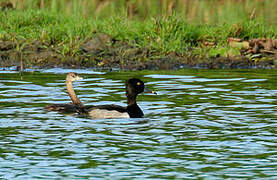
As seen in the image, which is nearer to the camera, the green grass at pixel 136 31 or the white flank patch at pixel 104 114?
the white flank patch at pixel 104 114

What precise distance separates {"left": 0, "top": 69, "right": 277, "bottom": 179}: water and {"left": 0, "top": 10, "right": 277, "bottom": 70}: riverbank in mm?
1778

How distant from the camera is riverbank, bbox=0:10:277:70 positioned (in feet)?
57.9

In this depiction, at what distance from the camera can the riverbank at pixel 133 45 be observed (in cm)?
1766

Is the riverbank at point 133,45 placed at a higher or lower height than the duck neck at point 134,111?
higher

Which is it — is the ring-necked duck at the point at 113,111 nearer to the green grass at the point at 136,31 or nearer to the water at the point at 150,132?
the water at the point at 150,132

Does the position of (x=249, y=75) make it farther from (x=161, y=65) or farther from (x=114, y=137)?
(x=114, y=137)

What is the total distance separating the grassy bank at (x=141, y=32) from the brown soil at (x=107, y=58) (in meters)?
0.10

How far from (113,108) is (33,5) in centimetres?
1170

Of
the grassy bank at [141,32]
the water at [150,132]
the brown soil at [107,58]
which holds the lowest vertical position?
the water at [150,132]

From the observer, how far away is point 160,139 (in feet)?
31.8

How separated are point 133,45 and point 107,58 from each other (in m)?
0.77

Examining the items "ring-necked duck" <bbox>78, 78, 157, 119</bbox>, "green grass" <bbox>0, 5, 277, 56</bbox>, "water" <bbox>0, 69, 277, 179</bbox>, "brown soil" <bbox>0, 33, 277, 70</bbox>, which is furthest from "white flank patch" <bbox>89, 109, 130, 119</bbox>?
"green grass" <bbox>0, 5, 277, 56</bbox>

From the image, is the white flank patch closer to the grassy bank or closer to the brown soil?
the brown soil

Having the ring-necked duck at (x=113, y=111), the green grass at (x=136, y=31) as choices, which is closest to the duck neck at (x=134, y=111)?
the ring-necked duck at (x=113, y=111)
